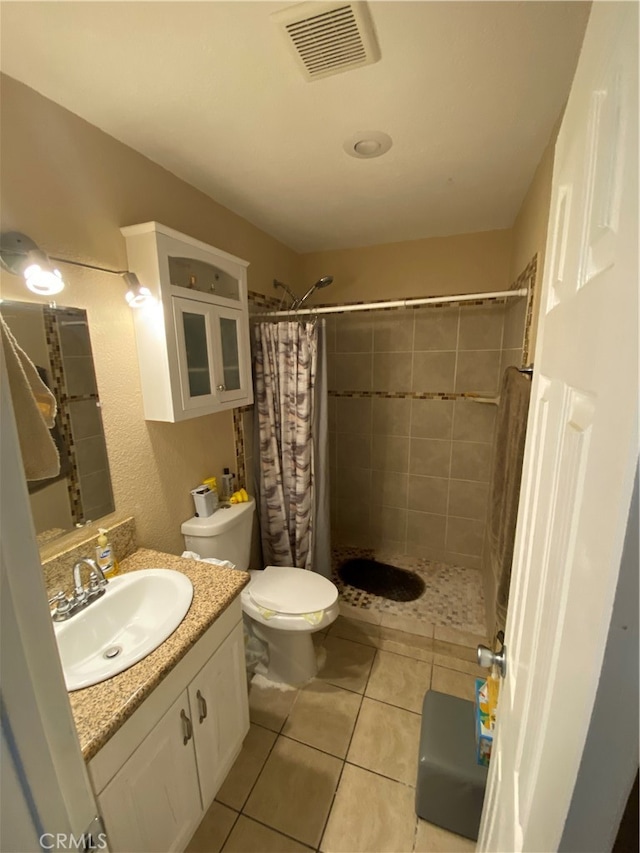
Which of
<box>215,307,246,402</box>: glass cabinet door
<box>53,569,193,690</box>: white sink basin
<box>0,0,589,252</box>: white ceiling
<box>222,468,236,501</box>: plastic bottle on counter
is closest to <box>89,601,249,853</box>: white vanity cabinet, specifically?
<box>53,569,193,690</box>: white sink basin

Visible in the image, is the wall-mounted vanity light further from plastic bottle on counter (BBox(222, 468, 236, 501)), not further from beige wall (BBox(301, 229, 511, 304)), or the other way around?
beige wall (BBox(301, 229, 511, 304))

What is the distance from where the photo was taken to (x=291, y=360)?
1966 millimetres

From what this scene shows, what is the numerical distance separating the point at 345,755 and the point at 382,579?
1120mm

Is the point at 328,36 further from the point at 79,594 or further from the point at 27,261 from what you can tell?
the point at 79,594

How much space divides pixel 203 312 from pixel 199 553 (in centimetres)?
107

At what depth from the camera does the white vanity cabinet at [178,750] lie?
83 centimetres

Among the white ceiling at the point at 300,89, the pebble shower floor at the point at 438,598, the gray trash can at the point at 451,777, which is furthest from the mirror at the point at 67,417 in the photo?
the pebble shower floor at the point at 438,598

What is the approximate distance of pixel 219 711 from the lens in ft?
3.94

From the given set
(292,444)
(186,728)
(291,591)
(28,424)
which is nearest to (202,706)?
(186,728)

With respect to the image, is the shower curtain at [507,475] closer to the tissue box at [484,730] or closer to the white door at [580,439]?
the tissue box at [484,730]

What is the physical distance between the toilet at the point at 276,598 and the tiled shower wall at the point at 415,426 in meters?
1.09

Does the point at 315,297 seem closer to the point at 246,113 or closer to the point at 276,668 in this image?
the point at 246,113

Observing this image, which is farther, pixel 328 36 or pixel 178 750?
pixel 178 750

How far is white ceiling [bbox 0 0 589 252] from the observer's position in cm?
81
